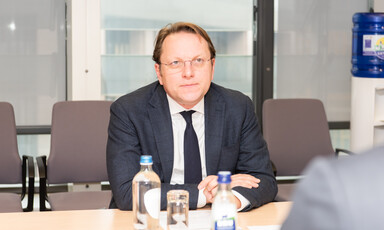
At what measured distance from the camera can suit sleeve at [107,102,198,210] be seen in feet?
7.95

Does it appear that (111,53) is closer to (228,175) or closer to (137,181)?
(137,181)

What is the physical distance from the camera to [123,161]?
8.39 feet

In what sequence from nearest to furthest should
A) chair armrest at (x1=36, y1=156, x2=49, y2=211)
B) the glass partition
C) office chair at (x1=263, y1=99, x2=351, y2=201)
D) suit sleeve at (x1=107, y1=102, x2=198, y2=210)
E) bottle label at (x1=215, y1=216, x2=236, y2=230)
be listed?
bottle label at (x1=215, y1=216, x2=236, y2=230) < suit sleeve at (x1=107, y1=102, x2=198, y2=210) < chair armrest at (x1=36, y1=156, x2=49, y2=211) < office chair at (x1=263, y1=99, x2=351, y2=201) < the glass partition

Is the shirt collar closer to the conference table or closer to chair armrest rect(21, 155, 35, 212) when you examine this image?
the conference table

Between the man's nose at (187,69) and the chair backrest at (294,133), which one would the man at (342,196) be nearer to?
the man's nose at (187,69)

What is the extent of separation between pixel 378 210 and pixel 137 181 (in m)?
1.64

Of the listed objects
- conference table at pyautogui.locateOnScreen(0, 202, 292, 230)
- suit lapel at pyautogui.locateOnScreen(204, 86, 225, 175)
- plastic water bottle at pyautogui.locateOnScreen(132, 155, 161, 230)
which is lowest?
conference table at pyautogui.locateOnScreen(0, 202, 292, 230)

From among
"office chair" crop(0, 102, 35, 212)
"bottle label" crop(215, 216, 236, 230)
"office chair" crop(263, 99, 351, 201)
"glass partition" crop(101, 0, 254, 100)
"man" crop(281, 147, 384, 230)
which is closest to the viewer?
"man" crop(281, 147, 384, 230)

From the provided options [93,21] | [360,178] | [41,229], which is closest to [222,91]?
[41,229]

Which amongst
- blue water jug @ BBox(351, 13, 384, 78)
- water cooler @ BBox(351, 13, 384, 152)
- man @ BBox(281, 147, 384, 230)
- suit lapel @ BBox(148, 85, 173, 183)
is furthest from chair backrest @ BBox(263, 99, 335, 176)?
man @ BBox(281, 147, 384, 230)

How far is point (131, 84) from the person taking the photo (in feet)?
19.0

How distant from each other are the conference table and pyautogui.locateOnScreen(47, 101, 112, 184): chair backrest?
1.51 m

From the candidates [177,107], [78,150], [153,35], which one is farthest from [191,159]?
[153,35]

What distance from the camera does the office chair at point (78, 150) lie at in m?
3.83
